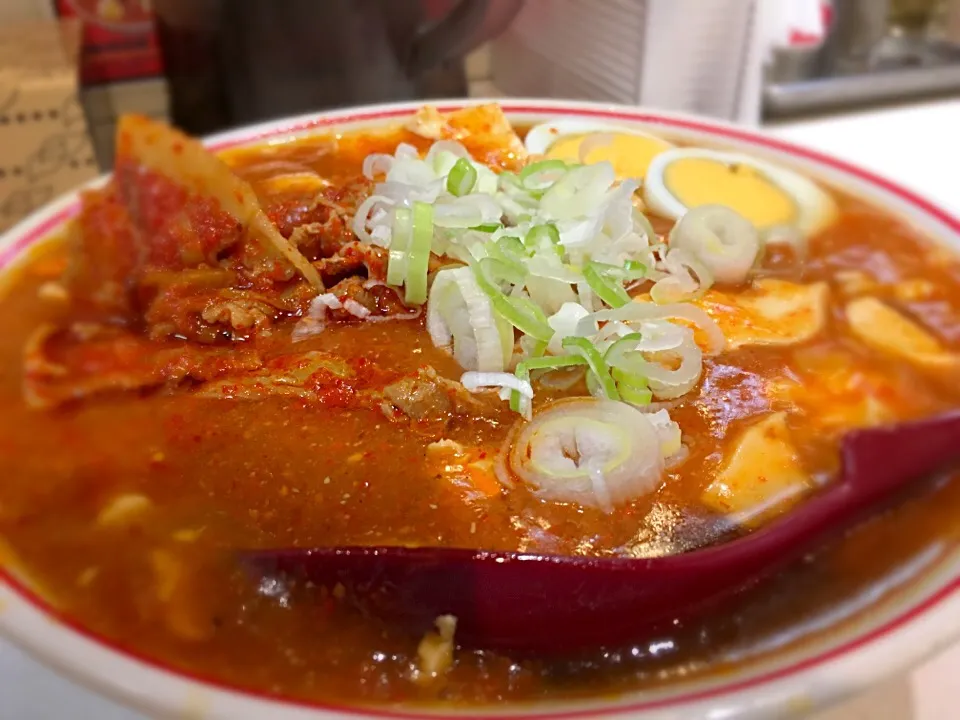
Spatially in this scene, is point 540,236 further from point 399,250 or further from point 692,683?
point 692,683

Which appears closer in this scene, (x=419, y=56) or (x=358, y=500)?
(x=358, y=500)

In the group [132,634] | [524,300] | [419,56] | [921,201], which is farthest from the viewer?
[419,56]

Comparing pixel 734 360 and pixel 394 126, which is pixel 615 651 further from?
pixel 394 126

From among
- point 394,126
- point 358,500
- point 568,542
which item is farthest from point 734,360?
point 394,126

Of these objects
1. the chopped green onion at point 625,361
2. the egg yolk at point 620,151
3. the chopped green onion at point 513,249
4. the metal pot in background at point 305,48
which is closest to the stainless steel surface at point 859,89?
the metal pot in background at point 305,48

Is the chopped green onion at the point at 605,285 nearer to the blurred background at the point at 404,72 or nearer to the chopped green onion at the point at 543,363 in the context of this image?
the chopped green onion at the point at 543,363

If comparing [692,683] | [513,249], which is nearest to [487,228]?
[513,249]

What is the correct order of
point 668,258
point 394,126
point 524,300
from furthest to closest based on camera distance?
point 394,126, point 668,258, point 524,300

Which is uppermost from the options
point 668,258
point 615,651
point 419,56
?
point 419,56

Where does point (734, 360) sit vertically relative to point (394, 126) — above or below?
below
